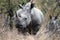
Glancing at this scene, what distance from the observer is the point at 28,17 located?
7.28 meters

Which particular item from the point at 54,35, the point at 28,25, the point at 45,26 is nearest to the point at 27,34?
the point at 28,25

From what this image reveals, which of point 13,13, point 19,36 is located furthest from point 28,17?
point 13,13

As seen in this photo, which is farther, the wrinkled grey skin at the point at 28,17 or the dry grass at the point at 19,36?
the dry grass at the point at 19,36

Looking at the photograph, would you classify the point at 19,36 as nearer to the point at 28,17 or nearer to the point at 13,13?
the point at 28,17

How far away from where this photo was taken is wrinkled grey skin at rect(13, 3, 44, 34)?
7047 mm

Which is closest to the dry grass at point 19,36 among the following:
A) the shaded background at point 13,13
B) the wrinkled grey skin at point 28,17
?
the shaded background at point 13,13

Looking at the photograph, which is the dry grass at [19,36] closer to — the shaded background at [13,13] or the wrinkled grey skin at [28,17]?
the shaded background at [13,13]

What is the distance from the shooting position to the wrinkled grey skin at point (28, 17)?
7.05 meters

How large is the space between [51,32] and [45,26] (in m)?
0.99

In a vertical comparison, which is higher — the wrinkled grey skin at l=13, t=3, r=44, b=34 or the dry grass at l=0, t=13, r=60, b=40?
the wrinkled grey skin at l=13, t=3, r=44, b=34

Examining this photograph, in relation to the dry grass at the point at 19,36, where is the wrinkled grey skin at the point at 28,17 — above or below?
above

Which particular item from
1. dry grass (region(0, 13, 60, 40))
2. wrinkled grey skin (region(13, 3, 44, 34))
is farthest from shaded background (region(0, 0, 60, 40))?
wrinkled grey skin (region(13, 3, 44, 34))

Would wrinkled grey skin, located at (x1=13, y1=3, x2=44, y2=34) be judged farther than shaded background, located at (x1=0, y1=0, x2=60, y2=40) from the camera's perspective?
No

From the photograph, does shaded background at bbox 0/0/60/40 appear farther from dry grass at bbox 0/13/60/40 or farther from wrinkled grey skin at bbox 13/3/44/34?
wrinkled grey skin at bbox 13/3/44/34
